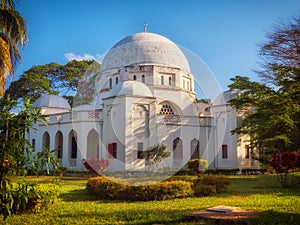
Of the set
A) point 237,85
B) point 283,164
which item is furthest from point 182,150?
point 283,164

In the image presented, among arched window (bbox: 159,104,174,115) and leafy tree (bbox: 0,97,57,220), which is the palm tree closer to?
leafy tree (bbox: 0,97,57,220)

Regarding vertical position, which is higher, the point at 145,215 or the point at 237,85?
the point at 237,85

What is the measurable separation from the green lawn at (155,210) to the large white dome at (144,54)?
66.9ft

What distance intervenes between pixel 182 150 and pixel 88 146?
24.5ft

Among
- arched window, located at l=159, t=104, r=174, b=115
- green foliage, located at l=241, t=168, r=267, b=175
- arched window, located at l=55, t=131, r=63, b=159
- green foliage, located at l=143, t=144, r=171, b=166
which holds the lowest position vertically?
green foliage, located at l=241, t=168, r=267, b=175

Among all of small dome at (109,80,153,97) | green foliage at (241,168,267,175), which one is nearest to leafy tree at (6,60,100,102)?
small dome at (109,80,153,97)

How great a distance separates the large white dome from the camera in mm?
31641

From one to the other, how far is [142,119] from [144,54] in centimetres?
826

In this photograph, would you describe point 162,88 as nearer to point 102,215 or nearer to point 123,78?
Result: point 123,78

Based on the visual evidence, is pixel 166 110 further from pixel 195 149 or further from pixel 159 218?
pixel 159 218

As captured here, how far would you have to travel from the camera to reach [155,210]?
30.1 feet

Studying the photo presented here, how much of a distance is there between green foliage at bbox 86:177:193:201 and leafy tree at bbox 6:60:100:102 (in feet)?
89.6

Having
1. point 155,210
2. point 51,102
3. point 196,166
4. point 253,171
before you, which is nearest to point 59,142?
point 51,102

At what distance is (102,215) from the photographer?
345 inches
